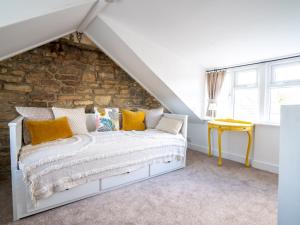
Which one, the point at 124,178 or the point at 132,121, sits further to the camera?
the point at 132,121

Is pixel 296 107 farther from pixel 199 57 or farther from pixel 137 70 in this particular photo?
pixel 137 70

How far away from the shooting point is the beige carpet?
1.59 m

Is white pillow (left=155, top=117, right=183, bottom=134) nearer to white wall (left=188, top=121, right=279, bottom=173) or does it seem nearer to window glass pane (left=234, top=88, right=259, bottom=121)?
white wall (left=188, top=121, right=279, bottom=173)

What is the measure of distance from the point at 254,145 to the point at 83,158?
8.93 ft

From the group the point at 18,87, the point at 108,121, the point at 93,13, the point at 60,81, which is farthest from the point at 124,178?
the point at 93,13

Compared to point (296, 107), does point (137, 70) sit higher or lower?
higher

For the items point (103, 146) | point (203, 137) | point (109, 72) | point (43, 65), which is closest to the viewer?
point (103, 146)

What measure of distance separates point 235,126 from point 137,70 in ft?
6.35

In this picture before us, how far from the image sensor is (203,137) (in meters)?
3.76

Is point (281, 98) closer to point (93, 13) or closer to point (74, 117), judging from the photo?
point (93, 13)

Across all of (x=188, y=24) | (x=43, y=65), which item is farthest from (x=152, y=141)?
(x=43, y=65)

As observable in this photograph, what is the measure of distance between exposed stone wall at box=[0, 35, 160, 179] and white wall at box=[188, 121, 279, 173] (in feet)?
5.39

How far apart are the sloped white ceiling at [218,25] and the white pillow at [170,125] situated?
1.19m

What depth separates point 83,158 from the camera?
6.09 ft
